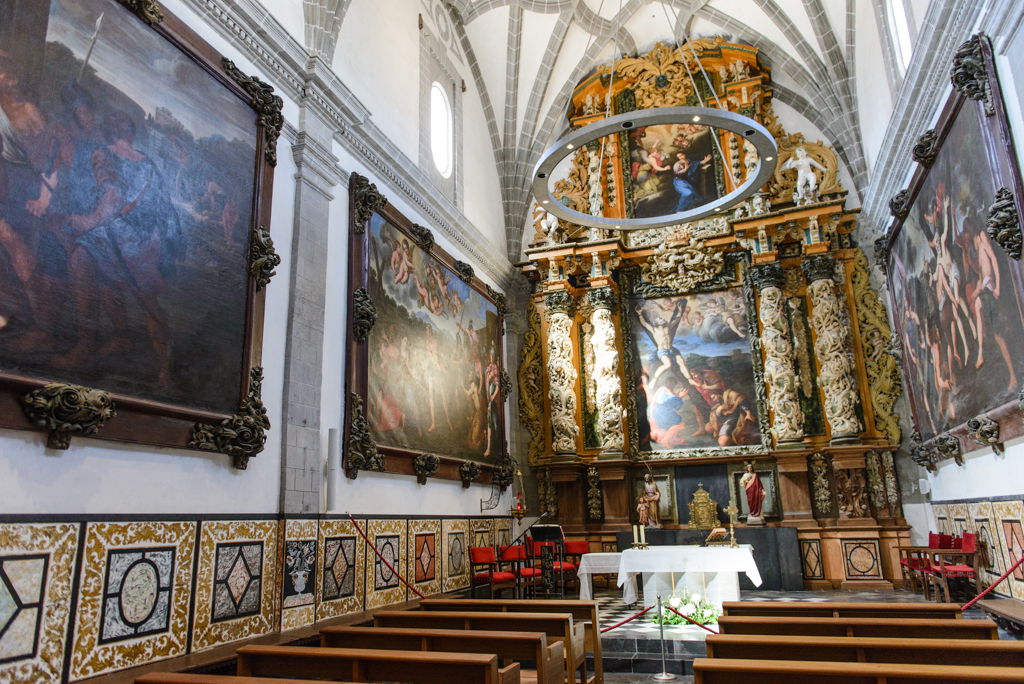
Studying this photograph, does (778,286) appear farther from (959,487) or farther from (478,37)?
(478,37)

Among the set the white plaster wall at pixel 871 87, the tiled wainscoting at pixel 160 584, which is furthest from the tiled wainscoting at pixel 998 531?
the tiled wainscoting at pixel 160 584

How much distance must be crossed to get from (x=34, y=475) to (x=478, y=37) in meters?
12.3

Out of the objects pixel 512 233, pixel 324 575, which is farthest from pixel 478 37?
pixel 324 575

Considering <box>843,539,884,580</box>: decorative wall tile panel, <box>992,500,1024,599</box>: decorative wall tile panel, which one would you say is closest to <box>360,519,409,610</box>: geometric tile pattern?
<box>992,500,1024,599</box>: decorative wall tile panel

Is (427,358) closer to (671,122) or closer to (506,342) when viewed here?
(506,342)

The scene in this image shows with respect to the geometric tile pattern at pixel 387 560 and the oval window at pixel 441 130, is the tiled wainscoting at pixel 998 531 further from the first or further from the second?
the oval window at pixel 441 130

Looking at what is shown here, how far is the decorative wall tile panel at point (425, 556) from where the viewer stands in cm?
977

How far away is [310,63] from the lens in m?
8.48

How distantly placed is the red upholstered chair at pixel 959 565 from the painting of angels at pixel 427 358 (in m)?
6.76

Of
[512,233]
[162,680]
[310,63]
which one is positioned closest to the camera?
[162,680]

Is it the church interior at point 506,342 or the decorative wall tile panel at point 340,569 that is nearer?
the church interior at point 506,342

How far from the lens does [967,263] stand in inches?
317

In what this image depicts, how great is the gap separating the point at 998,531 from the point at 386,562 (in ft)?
23.5

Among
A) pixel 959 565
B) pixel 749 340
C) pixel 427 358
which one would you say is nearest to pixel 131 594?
pixel 427 358
